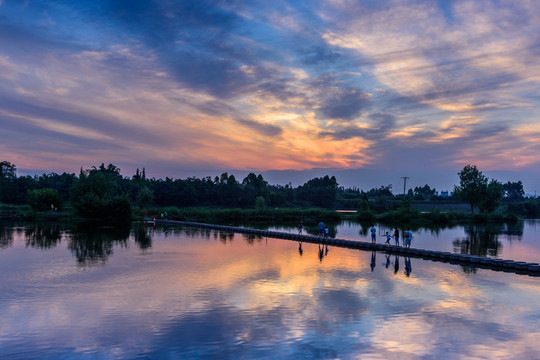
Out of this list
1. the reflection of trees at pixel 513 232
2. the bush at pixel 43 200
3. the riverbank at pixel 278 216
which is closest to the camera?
the reflection of trees at pixel 513 232

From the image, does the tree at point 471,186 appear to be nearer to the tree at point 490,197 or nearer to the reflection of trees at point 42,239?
the tree at point 490,197

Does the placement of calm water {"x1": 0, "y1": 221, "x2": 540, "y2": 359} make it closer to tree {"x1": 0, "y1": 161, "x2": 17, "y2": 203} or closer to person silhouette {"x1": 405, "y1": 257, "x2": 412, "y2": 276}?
person silhouette {"x1": 405, "y1": 257, "x2": 412, "y2": 276}

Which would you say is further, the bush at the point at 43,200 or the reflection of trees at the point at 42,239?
the bush at the point at 43,200

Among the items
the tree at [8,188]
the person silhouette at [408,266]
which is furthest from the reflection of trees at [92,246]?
the tree at [8,188]

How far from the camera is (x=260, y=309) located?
17109 millimetres

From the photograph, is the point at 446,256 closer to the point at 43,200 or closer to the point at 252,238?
the point at 252,238

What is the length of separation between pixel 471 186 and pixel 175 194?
90268 mm

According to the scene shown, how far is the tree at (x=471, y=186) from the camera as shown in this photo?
104519 mm

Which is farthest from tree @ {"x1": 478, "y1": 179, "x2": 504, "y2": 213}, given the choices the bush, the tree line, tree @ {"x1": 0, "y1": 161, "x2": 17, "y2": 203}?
tree @ {"x1": 0, "y1": 161, "x2": 17, "y2": 203}

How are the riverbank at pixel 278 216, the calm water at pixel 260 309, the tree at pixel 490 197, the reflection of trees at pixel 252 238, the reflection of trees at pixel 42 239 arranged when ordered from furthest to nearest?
the tree at pixel 490 197 < the riverbank at pixel 278 216 < the reflection of trees at pixel 252 238 < the reflection of trees at pixel 42 239 < the calm water at pixel 260 309

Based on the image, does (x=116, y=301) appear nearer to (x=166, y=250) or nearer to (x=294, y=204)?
(x=166, y=250)

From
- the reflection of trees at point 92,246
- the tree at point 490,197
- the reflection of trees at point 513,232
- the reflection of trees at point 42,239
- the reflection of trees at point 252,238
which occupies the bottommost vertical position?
the reflection of trees at point 42,239

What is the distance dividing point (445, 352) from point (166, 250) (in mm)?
27551

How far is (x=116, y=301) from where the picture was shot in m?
18.2
